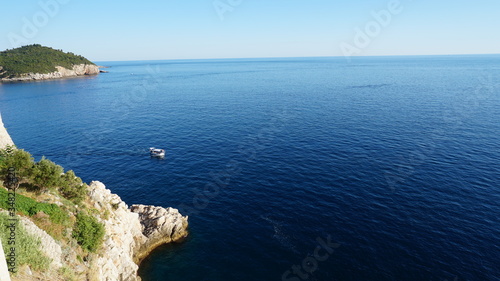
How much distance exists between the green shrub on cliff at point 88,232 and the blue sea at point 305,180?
9810 mm

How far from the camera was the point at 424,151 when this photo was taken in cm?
7075

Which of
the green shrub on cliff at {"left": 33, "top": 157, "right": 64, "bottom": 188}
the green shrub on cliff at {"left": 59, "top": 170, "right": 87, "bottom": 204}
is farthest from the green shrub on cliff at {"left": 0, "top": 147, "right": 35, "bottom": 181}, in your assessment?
the green shrub on cliff at {"left": 59, "top": 170, "right": 87, "bottom": 204}

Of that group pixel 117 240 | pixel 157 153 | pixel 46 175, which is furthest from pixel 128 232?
pixel 157 153

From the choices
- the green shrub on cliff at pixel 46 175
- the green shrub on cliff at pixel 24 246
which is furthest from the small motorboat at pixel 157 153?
the green shrub on cliff at pixel 24 246

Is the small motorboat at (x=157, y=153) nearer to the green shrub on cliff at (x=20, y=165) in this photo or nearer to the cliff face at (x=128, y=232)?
the cliff face at (x=128, y=232)

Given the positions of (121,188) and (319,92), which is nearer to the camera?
(121,188)

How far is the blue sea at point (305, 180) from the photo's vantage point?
1560 inches

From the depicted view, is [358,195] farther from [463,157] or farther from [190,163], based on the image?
[190,163]

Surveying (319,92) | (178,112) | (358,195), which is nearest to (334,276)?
(358,195)

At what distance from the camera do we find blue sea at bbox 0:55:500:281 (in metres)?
39.6

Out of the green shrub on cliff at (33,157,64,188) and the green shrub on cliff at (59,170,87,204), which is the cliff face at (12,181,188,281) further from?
the green shrub on cliff at (33,157,64,188)

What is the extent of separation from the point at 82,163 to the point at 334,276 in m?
66.6

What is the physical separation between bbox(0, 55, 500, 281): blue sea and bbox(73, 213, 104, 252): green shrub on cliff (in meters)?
9.81

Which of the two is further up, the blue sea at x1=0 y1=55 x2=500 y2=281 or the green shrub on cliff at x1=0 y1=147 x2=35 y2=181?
the green shrub on cliff at x1=0 y1=147 x2=35 y2=181
